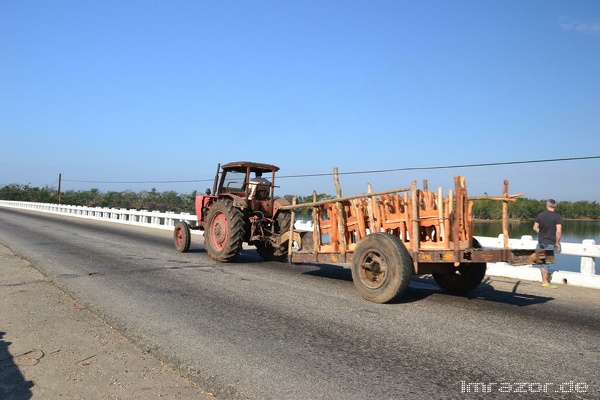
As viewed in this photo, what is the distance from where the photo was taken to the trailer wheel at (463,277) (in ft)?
23.6

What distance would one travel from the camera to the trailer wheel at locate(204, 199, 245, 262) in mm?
10406

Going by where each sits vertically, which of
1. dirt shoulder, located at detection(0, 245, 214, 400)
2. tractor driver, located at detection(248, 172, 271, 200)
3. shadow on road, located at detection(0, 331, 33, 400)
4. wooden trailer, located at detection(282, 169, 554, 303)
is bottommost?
shadow on road, located at detection(0, 331, 33, 400)

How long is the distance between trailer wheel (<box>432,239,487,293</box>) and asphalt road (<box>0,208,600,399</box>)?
23 cm

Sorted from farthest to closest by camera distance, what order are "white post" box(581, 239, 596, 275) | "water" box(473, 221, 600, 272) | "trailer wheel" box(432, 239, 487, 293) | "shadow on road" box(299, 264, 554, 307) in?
"water" box(473, 221, 600, 272) → "white post" box(581, 239, 596, 275) → "trailer wheel" box(432, 239, 487, 293) → "shadow on road" box(299, 264, 554, 307)

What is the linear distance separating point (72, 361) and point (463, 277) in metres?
5.72

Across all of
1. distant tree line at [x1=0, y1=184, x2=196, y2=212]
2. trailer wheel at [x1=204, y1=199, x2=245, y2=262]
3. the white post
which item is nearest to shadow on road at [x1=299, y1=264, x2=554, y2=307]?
the white post

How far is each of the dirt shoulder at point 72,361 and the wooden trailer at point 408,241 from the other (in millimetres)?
A: 3431

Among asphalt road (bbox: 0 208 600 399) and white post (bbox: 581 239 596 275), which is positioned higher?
white post (bbox: 581 239 596 275)

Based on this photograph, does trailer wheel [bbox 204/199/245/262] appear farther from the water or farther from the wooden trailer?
the water

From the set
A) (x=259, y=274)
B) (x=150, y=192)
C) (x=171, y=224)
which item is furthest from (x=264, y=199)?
(x=150, y=192)

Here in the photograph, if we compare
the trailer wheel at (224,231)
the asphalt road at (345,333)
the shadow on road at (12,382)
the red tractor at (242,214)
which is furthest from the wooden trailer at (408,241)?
the shadow on road at (12,382)

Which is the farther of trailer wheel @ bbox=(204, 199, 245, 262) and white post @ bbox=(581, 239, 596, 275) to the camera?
trailer wheel @ bbox=(204, 199, 245, 262)

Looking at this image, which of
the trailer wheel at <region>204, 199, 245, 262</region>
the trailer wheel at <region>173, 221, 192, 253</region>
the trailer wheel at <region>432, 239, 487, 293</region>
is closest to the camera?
the trailer wheel at <region>432, 239, 487, 293</region>

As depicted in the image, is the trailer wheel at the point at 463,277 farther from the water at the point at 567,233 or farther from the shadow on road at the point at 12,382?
the shadow on road at the point at 12,382
